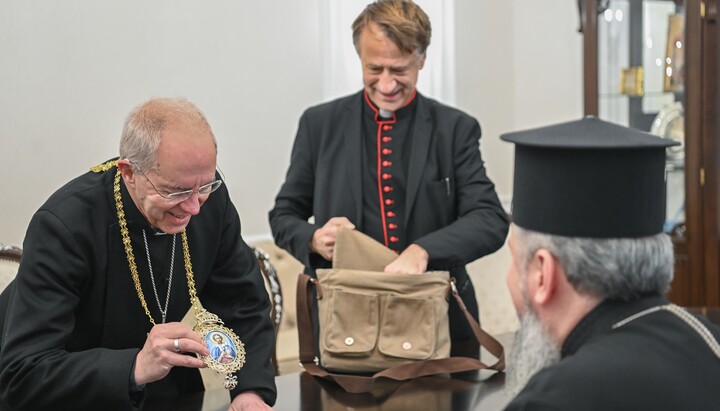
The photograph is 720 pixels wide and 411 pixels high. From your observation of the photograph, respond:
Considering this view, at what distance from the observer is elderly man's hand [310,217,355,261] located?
3.19m

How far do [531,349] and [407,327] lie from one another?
1050mm

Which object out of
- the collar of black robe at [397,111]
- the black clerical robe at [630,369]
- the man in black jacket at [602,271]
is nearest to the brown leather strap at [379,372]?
the collar of black robe at [397,111]

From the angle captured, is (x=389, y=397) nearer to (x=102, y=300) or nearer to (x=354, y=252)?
(x=354, y=252)

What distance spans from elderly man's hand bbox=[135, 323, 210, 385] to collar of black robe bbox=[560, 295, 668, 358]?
90 centimetres

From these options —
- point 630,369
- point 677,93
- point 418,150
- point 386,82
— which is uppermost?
point 386,82

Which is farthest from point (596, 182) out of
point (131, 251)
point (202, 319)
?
point (131, 251)

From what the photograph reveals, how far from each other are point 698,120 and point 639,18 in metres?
0.78

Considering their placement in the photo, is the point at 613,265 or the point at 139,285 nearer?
the point at 613,265

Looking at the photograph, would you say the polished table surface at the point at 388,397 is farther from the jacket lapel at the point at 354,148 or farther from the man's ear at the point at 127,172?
the jacket lapel at the point at 354,148

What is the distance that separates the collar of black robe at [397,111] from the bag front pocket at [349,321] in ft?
2.63

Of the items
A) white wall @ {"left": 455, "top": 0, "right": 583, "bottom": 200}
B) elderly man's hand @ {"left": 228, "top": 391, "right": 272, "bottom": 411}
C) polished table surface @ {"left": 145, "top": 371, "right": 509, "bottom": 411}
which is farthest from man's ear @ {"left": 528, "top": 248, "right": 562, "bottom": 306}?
white wall @ {"left": 455, "top": 0, "right": 583, "bottom": 200}

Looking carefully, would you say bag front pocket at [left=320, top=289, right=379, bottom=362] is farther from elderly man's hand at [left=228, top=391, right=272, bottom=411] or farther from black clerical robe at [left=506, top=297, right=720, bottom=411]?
black clerical robe at [left=506, top=297, right=720, bottom=411]

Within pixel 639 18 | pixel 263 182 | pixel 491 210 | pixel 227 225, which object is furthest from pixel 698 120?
pixel 227 225

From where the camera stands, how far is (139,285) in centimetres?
265
